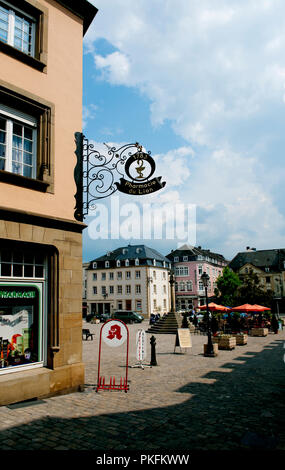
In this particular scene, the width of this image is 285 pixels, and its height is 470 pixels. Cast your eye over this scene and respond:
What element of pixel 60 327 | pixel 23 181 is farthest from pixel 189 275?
pixel 23 181

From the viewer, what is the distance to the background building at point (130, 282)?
59625mm

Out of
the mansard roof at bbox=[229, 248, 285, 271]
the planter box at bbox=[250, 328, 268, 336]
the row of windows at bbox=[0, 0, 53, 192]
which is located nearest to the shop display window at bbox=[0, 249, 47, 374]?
the row of windows at bbox=[0, 0, 53, 192]

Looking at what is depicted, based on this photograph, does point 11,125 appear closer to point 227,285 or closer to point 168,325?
point 168,325

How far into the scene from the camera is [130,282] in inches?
2403

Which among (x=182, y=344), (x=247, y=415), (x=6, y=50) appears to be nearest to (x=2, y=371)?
(x=247, y=415)

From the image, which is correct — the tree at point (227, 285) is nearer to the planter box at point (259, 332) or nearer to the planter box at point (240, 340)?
the planter box at point (259, 332)

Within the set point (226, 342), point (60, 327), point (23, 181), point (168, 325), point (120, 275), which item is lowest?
point (168, 325)

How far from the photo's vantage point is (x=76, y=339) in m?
8.66

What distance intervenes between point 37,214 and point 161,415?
206 inches

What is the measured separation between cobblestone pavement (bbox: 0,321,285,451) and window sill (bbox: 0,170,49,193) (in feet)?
16.1

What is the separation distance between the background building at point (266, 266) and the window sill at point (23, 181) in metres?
69.7

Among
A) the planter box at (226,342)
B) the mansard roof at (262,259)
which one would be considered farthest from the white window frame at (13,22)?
the mansard roof at (262,259)
